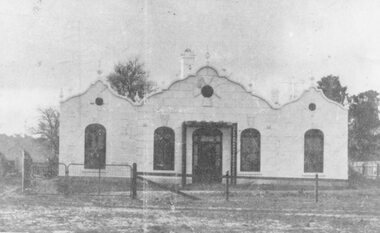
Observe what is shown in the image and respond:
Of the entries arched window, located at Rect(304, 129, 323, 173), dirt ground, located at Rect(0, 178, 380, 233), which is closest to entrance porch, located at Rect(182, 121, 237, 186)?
arched window, located at Rect(304, 129, 323, 173)

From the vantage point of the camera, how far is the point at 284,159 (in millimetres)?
28656

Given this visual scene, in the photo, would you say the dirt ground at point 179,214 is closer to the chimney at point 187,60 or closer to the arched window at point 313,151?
the arched window at point 313,151

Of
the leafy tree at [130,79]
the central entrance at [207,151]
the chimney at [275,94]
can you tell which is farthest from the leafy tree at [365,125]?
the central entrance at [207,151]

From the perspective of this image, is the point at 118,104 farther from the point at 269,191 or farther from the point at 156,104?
the point at 269,191

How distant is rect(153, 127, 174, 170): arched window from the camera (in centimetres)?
2827

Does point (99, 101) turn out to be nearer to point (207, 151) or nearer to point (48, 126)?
point (207, 151)

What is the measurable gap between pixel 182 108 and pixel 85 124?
198 inches

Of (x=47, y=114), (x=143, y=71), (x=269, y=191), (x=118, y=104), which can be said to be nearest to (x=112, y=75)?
(x=143, y=71)

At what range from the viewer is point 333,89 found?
161ft

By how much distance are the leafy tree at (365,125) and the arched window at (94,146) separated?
27185 mm

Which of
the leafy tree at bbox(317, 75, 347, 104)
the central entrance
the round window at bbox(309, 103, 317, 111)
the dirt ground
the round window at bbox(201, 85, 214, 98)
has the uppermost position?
the leafy tree at bbox(317, 75, 347, 104)

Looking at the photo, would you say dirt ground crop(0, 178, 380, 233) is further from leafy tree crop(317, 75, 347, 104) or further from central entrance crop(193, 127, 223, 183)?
leafy tree crop(317, 75, 347, 104)

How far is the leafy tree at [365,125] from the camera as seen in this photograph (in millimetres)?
48188

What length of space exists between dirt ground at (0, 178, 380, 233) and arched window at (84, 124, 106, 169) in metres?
8.38
